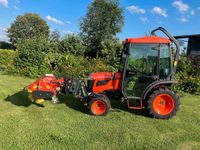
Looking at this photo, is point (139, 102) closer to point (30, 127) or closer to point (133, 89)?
point (133, 89)

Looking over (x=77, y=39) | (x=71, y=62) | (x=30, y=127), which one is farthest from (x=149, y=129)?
(x=77, y=39)

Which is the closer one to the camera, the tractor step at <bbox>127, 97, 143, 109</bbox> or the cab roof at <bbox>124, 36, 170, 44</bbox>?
the cab roof at <bbox>124, 36, 170, 44</bbox>

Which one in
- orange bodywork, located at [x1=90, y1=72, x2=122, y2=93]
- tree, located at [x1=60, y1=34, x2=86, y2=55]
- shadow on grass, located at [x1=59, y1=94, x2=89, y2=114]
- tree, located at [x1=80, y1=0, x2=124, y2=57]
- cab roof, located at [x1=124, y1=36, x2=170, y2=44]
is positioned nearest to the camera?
cab roof, located at [x1=124, y1=36, x2=170, y2=44]

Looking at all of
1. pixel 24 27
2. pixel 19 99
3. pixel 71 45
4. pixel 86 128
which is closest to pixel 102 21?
pixel 71 45

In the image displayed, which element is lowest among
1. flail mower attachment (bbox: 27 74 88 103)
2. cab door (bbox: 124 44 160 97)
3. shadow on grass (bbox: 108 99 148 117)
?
shadow on grass (bbox: 108 99 148 117)

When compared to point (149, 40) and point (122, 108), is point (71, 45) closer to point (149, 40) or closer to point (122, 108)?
point (122, 108)

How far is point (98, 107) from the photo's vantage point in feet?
22.2

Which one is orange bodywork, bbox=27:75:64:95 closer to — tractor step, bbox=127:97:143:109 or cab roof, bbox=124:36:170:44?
tractor step, bbox=127:97:143:109

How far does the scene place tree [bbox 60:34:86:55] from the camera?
15.5 m

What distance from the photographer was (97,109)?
6758 millimetres

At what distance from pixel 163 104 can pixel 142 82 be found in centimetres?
76

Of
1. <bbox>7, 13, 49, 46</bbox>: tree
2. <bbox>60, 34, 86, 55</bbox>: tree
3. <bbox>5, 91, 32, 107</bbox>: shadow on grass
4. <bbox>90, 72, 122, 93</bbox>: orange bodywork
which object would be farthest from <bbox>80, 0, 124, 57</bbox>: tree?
<bbox>7, 13, 49, 46</bbox>: tree

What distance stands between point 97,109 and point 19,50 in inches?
312

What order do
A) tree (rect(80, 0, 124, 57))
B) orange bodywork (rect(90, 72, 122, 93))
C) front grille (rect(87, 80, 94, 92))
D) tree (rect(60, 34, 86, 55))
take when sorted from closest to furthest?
orange bodywork (rect(90, 72, 122, 93)) → front grille (rect(87, 80, 94, 92)) → tree (rect(60, 34, 86, 55)) → tree (rect(80, 0, 124, 57))
